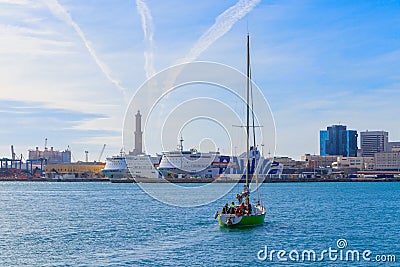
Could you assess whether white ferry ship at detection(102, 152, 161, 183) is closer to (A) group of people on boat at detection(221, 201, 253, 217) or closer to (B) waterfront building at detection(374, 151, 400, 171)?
(B) waterfront building at detection(374, 151, 400, 171)

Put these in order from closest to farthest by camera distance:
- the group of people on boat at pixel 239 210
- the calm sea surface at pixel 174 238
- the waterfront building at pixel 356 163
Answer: the calm sea surface at pixel 174 238
the group of people on boat at pixel 239 210
the waterfront building at pixel 356 163

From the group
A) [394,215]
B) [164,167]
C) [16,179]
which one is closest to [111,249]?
[394,215]

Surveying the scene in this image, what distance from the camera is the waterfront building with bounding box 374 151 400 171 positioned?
626 feet

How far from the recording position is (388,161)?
19162 centimetres

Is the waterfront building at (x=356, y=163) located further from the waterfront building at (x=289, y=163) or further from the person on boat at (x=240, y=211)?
the person on boat at (x=240, y=211)

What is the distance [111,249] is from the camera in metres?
27.8

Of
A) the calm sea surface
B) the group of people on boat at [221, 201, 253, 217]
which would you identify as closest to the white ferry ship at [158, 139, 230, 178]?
the calm sea surface

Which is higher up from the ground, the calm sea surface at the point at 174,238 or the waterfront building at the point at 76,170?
the waterfront building at the point at 76,170

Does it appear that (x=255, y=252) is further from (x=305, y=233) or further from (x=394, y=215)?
(x=394, y=215)

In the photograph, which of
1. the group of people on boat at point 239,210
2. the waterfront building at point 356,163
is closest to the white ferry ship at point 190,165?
the waterfront building at point 356,163

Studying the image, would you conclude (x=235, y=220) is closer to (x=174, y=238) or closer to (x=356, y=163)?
(x=174, y=238)

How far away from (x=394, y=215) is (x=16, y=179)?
139176 mm

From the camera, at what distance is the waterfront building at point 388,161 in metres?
191

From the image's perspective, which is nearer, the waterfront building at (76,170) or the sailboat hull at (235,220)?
the sailboat hull at (235,220)
